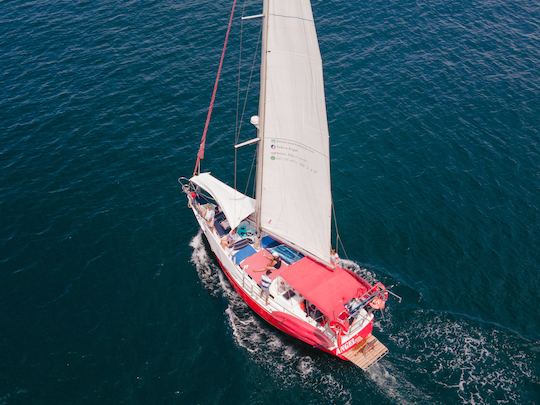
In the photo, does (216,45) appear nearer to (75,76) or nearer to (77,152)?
(75,76)

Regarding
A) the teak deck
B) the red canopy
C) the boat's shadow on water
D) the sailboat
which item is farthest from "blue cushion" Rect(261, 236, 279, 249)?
the teak deck

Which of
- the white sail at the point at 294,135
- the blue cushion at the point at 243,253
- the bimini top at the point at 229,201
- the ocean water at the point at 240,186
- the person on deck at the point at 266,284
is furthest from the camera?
the bimini top at the point at 229,201

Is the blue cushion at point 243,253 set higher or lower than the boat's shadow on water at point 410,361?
higher

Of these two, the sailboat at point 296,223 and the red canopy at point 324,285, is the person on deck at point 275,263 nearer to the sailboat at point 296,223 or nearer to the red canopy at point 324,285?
the sailboat at point 296,223

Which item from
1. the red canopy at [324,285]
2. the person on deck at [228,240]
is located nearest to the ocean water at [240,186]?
the person on deck at [228,240]

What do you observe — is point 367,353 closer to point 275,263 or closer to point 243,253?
point 275,263

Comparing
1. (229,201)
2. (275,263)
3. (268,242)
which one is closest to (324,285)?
(275,263)

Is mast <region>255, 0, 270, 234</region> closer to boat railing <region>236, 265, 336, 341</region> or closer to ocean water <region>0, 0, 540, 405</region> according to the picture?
boat railing <region>236, 265, 336, 341</region>
